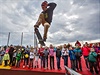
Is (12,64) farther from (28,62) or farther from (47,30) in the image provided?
(47,30)

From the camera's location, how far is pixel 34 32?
1068 cm

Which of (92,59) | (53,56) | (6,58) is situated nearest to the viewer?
(92,59)

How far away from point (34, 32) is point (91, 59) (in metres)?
4.93

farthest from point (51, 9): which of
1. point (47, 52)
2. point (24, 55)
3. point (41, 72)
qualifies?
point (41, 72)

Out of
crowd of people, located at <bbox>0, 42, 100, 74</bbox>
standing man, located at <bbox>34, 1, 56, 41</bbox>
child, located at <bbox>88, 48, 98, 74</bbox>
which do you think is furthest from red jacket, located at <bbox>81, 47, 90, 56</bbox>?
standing man, located at <bbox>34, 1, 56, 41</bbox>

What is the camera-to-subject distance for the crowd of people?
786 centimetres

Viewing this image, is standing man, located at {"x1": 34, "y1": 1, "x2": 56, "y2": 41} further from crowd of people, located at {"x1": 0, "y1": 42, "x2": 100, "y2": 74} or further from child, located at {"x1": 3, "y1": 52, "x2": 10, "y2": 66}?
child, located at {"x1": 3, "y1": 52, "x2": 10, "y2": 66}

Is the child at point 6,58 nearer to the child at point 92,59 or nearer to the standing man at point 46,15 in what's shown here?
the standing man at point 46,15

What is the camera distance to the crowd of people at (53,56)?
786cm

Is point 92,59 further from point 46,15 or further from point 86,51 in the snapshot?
point 46,15

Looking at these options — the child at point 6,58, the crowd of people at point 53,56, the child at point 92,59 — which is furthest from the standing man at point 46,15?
the child at point 92,59

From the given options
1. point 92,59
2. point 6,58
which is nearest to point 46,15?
point 6,58

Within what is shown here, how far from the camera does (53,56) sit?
348 inches

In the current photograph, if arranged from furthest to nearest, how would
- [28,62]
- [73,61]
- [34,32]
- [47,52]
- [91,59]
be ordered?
[34,32]
[28,62]
[47,52]
[73,61]
[91,59]
